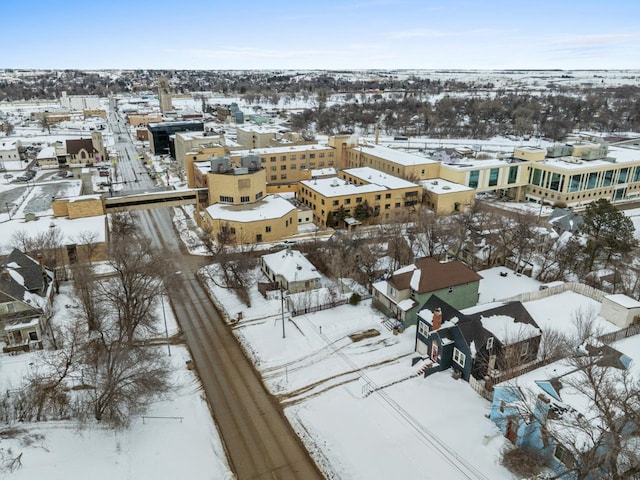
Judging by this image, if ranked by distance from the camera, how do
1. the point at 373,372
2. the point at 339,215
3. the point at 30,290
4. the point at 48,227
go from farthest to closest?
the point at 339,215, the point at 48,227, the point at 30,290, the point at 373,372

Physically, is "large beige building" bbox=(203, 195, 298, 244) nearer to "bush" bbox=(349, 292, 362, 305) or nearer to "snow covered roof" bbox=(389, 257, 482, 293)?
"bush" bbox=(349, 292, 362, 305)

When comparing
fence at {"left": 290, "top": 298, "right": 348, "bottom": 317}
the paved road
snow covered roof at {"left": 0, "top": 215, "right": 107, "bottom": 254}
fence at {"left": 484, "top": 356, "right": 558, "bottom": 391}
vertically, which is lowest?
the paved road

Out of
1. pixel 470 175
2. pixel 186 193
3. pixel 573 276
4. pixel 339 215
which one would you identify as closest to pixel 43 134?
pixel 186 193

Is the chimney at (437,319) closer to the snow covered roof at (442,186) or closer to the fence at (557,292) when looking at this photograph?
the fence at (557,292)

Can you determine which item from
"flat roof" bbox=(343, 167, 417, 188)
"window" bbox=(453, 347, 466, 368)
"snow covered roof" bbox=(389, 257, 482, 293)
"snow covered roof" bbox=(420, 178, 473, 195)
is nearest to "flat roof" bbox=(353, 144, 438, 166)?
"snow covered roof" bbox=(420, 178, 473, 195)

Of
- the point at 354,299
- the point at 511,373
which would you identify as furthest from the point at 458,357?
the point at 354,299

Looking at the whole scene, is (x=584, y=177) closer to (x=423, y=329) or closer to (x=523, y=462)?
(x=423, y=329)

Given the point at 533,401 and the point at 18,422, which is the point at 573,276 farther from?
the point at 18,422
